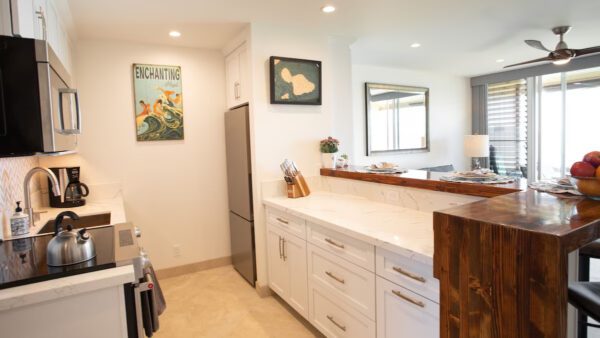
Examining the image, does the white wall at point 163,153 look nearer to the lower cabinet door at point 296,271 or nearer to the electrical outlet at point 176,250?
the electrical outlet at point 176,250

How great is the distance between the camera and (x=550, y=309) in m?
0.84

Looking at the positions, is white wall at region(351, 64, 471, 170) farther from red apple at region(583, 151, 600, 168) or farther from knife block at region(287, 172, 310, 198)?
red apple at region(583, 151, 600, 168)

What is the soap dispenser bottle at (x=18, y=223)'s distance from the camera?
6.18ft

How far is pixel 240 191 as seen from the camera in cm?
342

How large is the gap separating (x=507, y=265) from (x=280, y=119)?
247 centimetres

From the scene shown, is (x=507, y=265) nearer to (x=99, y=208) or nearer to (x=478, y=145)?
(x=99, y=208)

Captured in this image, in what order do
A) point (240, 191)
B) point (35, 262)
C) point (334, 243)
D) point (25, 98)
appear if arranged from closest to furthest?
point (25, 98), point (35, 262), point (334, 243), point (240, 191)

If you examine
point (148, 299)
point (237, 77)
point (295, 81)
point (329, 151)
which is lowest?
point (148, 299)

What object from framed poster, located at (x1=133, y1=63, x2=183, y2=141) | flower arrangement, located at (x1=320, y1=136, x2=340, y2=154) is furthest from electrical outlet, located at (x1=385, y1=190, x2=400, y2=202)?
framed poster, located at (x1=133, y1=63, x2=183, y2=141)

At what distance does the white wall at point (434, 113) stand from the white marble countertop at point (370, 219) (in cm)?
224

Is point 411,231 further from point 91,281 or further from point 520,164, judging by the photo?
point 520,164

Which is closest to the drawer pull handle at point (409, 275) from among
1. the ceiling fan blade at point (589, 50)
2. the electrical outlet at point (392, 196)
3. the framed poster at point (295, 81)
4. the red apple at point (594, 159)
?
the red apple at point (594, 159)

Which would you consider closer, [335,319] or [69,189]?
[335,319]

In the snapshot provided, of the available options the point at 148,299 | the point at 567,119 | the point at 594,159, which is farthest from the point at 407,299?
the point at 567,119
